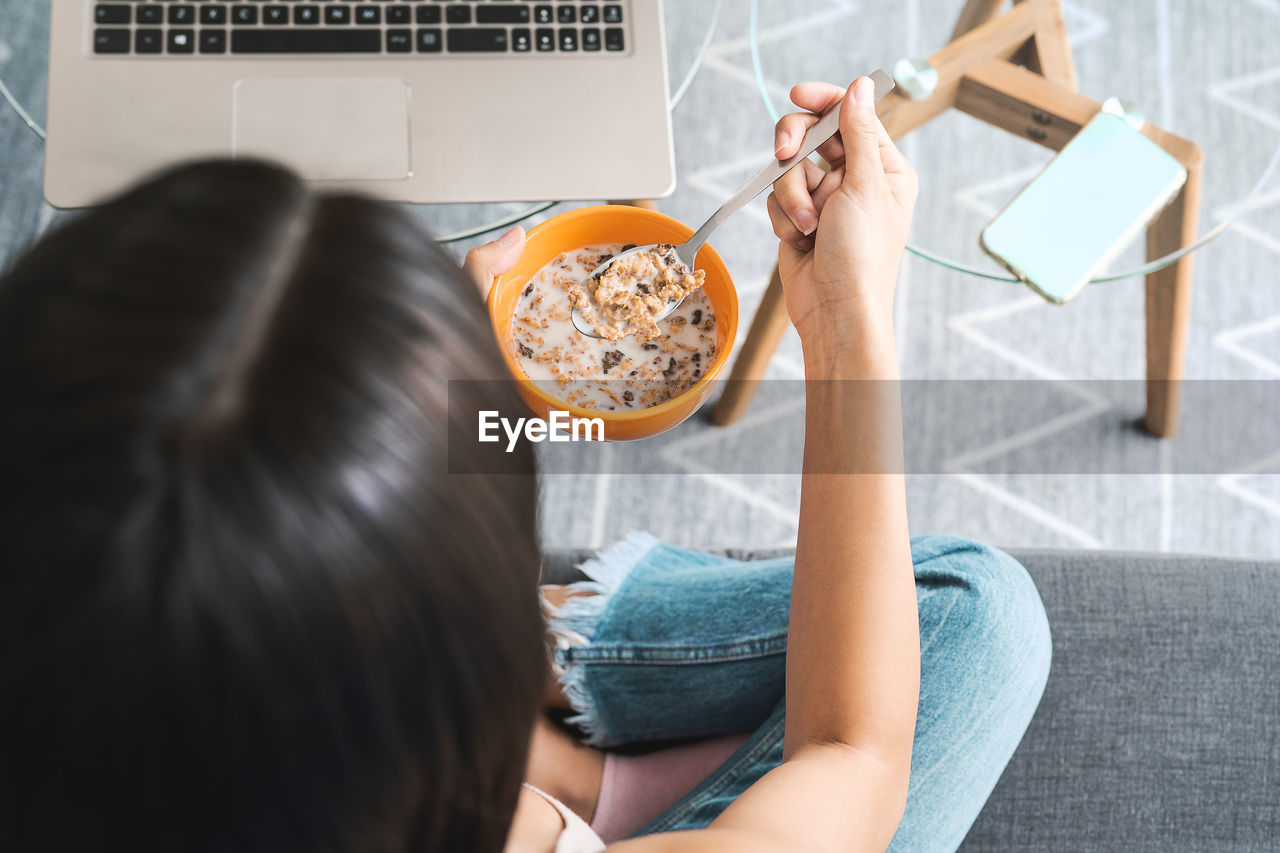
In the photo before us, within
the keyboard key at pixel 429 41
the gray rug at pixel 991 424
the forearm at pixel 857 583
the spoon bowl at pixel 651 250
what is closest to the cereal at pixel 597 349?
the spoon bowl at pixel 651 250

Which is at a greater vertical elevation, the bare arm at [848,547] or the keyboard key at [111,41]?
the keyboard key at [111,41]

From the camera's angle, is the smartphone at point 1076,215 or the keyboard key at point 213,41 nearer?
the keyboard key at point 213,41

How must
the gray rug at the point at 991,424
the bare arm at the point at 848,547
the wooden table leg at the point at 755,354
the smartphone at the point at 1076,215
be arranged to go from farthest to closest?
the gray rug at the point at 991,424
the wooden table leg at the point at 755,354
the smartphone at the point at 1076,215
the bare arm at the point at 848,547

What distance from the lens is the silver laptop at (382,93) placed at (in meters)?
0.77

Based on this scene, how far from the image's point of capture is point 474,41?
788mm

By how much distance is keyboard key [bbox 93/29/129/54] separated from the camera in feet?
2.52

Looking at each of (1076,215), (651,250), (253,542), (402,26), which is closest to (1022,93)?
(1076,215)

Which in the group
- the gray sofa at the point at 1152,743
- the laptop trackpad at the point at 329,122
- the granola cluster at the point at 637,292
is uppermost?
the laptop trackpad at the point at 329,122

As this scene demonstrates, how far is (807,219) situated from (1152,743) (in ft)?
1.73

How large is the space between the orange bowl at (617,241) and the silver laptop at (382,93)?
0.28ft

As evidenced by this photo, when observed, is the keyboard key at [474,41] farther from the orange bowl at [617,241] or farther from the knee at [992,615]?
the knee at [992,615]

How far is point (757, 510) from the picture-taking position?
130 cm

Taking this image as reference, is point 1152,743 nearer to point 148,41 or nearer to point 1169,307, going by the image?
point 1169,307

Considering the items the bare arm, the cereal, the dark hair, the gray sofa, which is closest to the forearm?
the bare arm
